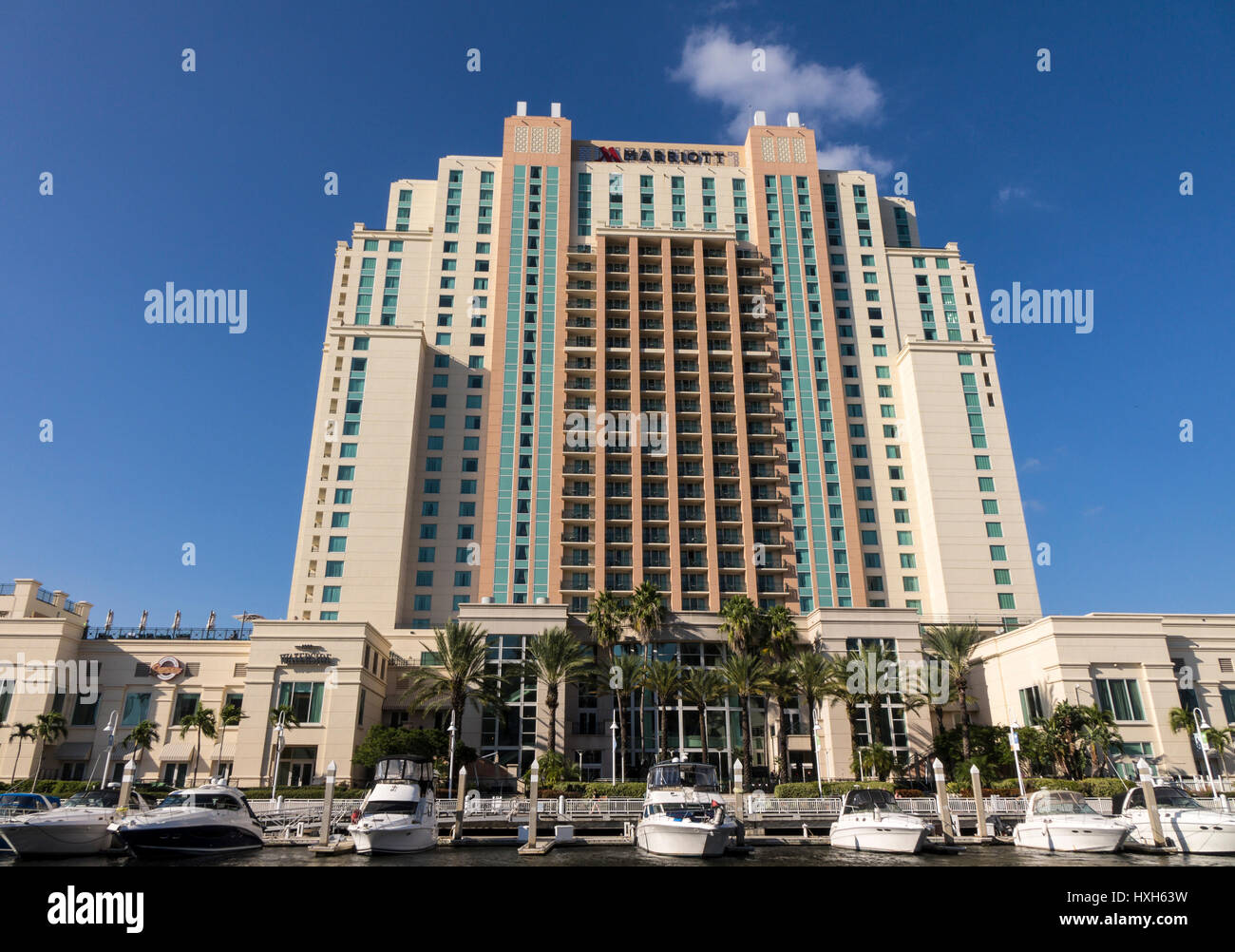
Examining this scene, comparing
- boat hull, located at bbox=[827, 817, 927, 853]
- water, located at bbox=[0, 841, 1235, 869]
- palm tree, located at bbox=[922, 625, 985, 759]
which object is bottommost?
water, located at bbox=[0, 841, 1235, 869]

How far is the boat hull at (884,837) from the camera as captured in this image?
34.1 metres

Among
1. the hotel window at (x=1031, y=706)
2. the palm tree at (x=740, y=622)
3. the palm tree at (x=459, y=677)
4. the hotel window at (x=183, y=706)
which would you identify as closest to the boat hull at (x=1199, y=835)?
the hotel window at (x=1031, y=706)

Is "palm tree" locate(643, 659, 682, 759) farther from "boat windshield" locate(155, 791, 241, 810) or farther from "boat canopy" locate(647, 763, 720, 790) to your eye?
"boat windshield" locate(155, 791, 241, 810)

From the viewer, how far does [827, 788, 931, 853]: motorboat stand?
1345 inches

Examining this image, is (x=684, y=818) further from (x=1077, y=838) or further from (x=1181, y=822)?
(x=1181, y=822)

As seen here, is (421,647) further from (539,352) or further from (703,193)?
(703,193)

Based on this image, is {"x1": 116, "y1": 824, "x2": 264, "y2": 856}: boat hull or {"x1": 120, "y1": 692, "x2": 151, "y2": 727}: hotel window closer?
{"x1": 116, "y1": 824, "x2": 264, "y2": 856}: boat hull

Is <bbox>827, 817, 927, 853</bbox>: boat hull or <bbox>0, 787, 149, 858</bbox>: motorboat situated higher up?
<bbox>0, 787, 149, 858</bbox>: motorboat

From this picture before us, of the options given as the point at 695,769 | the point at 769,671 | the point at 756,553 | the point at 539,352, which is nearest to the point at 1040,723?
the point at 769,671

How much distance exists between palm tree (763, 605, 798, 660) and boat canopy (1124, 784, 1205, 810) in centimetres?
3542

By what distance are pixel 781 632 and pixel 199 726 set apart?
165 feet

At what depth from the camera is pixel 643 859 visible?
1300 inches

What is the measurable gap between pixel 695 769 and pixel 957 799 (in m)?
17.3

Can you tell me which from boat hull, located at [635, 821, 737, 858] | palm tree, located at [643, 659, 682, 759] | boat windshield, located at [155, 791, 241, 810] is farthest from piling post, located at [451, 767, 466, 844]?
palm tree, located at [643, 659, 682, 759]
